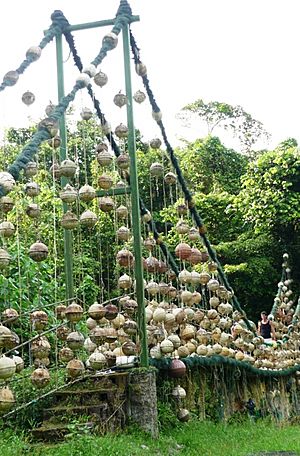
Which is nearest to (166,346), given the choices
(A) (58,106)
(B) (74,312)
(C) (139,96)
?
(B) (74,312)

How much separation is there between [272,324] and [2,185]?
6.61 m

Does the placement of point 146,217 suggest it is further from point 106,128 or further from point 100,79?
point 100,79

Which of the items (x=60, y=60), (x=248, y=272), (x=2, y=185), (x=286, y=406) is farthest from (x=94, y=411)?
(x=248, y=272)

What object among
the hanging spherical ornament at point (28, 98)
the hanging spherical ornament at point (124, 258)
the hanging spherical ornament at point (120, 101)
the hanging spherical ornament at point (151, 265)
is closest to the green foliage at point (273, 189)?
the hanging spherical ornament at point (151, 265)

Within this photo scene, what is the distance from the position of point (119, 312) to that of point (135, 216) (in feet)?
2.25

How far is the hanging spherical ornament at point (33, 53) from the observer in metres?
3.85

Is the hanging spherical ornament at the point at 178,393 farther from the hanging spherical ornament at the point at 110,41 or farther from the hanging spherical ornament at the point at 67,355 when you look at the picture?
the hanging spherical ornament at the point at 110,41

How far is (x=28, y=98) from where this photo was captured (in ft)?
13.1

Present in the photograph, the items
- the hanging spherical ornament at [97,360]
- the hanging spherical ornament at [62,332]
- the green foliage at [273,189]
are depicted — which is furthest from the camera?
the green foliage at [273,189]

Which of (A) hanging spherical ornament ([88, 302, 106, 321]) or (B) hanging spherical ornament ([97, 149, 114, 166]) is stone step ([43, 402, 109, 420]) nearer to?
(A) hanging spherical ornament ([88, 302, 106, 321])

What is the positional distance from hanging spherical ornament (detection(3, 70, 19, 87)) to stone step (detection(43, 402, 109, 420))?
6.41 ft

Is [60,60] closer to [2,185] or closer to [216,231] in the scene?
[2,185]

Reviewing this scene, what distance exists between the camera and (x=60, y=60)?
5.02m

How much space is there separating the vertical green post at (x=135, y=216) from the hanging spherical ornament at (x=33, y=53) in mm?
1042
